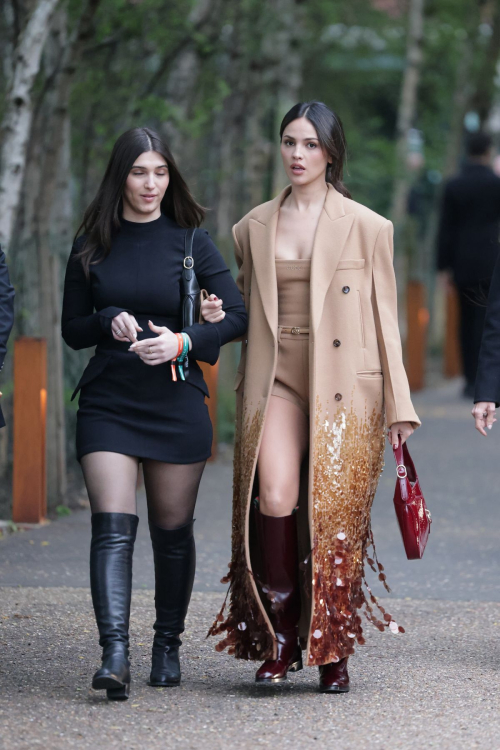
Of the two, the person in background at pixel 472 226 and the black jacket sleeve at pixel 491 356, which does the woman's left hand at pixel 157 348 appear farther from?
the person in background at pixel 472 226

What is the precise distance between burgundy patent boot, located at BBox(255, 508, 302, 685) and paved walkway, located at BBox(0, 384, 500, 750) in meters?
0.12

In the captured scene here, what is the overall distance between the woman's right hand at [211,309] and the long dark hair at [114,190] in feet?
1.21

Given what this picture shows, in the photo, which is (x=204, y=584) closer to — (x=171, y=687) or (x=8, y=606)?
(x=8, y=606)

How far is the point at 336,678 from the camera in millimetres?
5016

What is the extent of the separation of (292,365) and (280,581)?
0.73 metres

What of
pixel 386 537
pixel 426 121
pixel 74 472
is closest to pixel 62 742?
pixel 386 537

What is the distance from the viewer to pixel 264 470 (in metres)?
4.98

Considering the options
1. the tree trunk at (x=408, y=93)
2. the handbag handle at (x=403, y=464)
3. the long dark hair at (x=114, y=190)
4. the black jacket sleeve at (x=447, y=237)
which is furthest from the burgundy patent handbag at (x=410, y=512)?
the tree trunk at (x=408, y=93)

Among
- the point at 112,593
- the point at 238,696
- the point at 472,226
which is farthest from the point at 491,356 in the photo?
the point at 472,226

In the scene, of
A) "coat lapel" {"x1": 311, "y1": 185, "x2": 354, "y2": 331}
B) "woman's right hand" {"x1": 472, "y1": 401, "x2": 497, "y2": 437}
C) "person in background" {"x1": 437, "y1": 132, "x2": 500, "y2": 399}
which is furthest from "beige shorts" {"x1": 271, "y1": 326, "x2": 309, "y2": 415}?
"person in background" {"x1": 437, "y1": 132, "x2": 500, "y2": 399}

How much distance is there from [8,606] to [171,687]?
1.45 m

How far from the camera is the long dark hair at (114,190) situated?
16.4 feet

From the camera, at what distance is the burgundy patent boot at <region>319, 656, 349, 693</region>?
5.01 m

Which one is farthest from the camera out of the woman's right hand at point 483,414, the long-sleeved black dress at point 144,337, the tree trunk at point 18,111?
the tree trunk at point 18,111
